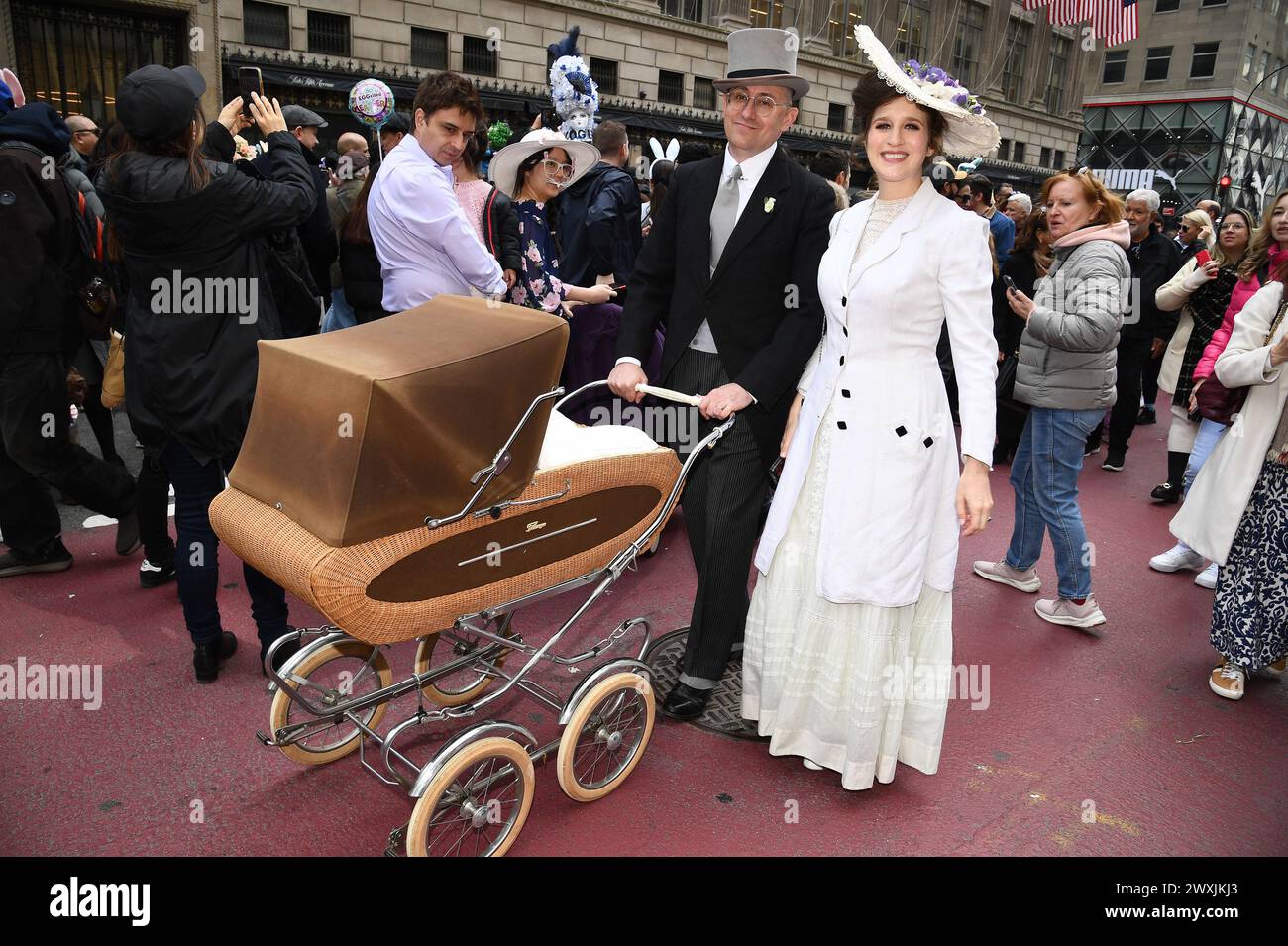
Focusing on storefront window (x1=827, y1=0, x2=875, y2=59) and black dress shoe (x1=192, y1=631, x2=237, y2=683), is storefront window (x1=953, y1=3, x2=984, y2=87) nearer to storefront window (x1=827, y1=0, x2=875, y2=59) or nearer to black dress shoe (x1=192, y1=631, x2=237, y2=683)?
storefront window (x1=827, y1=0, x2=875, y2=59)

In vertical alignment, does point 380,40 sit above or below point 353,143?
above

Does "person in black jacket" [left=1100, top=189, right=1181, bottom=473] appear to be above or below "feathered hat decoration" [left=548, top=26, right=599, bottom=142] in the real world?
below

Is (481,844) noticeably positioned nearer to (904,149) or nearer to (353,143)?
(904,149)

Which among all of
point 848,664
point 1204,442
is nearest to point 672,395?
point 848,664

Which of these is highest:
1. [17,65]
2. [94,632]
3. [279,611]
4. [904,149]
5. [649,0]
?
[649,0]

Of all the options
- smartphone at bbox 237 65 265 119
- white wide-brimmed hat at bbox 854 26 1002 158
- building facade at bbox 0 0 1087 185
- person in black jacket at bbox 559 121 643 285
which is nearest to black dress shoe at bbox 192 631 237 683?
A: smartphone at bbox 237 65 265 119

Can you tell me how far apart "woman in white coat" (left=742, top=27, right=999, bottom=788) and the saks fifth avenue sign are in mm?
46793

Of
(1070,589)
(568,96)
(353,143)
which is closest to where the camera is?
(1070,589)

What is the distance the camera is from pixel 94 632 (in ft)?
13.3

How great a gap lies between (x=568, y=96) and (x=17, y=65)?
13558 mm

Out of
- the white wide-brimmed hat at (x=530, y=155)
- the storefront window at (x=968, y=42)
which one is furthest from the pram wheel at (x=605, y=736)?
the storefront window at (x=968, y=42)

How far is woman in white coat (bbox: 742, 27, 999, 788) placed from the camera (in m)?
2.75
